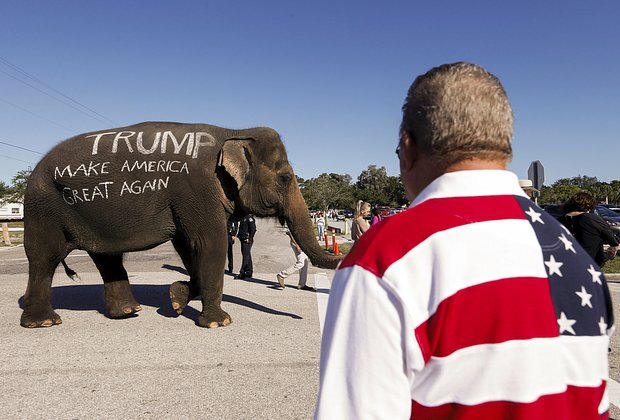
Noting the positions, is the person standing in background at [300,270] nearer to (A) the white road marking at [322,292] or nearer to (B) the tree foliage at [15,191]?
(A) the white road marking at [322,292]

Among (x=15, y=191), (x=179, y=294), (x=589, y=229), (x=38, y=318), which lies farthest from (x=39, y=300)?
(x=15, y=191)

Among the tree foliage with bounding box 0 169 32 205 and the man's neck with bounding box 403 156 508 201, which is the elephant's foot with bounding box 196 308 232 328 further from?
the tree foliage with bounding box 0 169 32 205

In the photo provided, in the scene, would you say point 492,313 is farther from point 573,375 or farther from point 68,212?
point 68,212

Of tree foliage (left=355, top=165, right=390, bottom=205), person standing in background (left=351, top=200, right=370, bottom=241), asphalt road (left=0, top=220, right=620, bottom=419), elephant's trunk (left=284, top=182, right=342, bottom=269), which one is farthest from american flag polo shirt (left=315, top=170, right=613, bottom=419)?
tree foliage (left=355, top=165, right=390, bottom=205)

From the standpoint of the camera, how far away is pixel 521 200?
50.8 inches

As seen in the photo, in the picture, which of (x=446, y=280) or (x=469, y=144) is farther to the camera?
(x=469, y=144)

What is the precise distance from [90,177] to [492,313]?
6.49 m

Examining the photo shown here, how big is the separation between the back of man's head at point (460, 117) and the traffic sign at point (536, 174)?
1379 cm

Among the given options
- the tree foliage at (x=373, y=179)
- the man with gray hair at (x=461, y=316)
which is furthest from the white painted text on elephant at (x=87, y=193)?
the tree foliage at (x=373, y=179)

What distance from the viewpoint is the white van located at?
6031cm

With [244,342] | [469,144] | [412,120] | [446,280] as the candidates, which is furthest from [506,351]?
[244,342]

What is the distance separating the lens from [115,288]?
7.24 meters

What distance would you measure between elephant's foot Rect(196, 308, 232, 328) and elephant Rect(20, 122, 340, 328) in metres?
0.01

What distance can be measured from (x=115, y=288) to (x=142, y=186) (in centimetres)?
172
